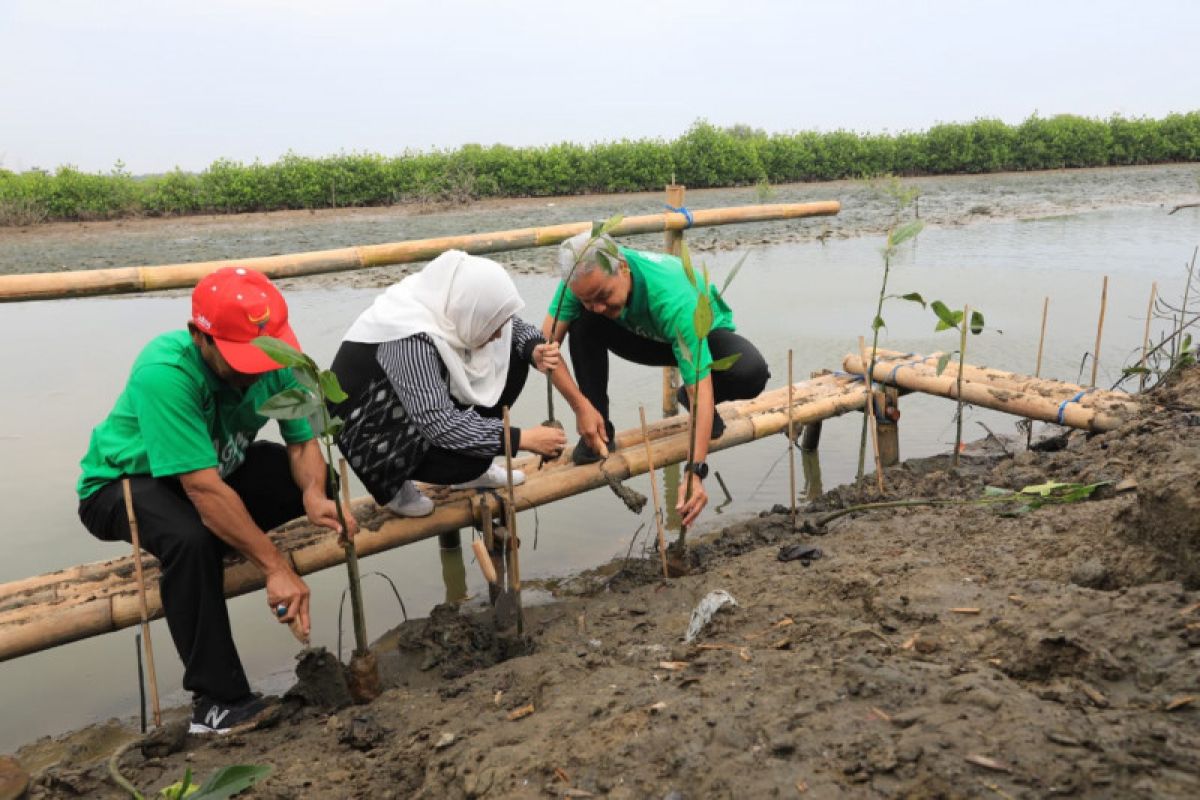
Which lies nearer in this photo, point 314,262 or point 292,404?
point 292,404

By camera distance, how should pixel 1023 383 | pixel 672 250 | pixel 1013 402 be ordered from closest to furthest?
pixel 1013 402, pixel 1023 383, pixel 672 250

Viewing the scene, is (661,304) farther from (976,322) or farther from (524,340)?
(976,322)

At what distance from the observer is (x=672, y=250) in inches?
209

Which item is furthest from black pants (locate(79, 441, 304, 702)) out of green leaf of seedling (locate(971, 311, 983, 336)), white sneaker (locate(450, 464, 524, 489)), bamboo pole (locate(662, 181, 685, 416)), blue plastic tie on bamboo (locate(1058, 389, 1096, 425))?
blue plastic tie on bamboo (locate(1058, 389, 1096, 425))

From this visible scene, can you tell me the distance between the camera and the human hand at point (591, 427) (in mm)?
3406

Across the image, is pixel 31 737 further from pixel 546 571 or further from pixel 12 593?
pixel 546 571

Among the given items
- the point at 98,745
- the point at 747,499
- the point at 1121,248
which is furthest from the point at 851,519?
the point at 1121,248

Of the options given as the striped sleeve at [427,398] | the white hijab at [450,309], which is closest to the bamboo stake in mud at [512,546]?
the striped sleeve at [427,398]

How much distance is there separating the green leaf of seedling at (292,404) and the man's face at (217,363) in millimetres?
342

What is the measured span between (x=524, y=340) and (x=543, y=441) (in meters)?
0.53

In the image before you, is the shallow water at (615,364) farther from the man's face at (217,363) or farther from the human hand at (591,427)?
the man's face at (217,363)

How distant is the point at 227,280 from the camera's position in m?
2.41

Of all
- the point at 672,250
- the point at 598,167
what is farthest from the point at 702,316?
the point at 598,167

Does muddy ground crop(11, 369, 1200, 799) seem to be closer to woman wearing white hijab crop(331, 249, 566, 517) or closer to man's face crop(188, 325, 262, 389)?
woman wearing white hijab crop(331, 249, 566, 517)
